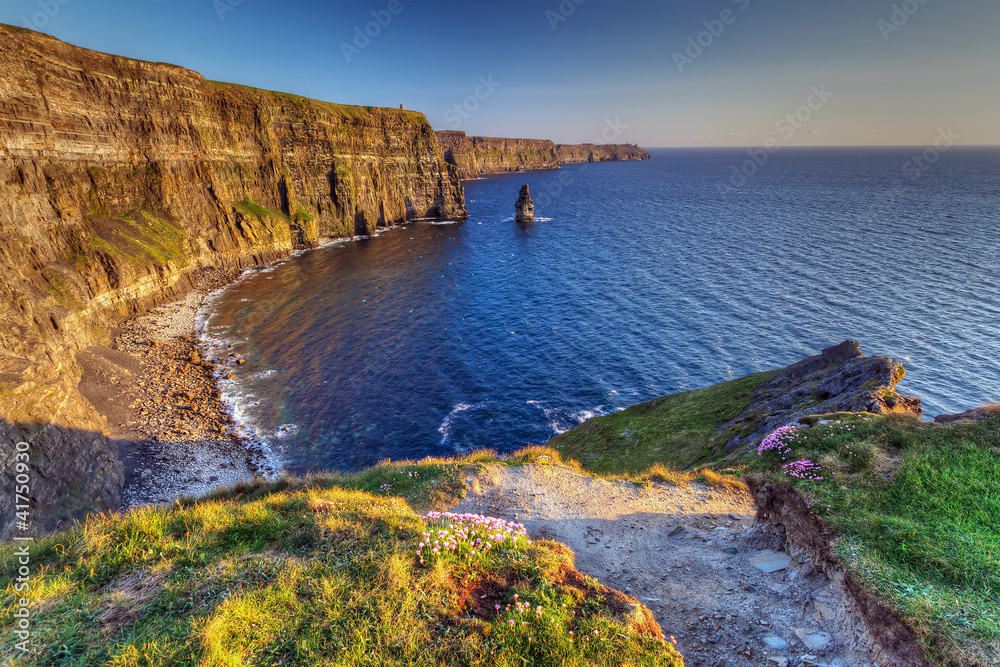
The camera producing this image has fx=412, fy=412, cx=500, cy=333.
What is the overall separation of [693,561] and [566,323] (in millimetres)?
46282

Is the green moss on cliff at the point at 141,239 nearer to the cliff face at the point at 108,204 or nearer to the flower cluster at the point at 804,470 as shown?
the cliff face at the point at 108,204

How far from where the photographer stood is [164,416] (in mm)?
36219

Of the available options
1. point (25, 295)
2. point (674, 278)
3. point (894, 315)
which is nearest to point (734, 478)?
point (25, 295)

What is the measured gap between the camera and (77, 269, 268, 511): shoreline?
1201 inches

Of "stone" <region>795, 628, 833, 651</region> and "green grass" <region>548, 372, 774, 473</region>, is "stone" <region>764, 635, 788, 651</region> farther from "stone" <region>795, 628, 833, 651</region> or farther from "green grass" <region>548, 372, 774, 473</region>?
"green grass" <region>548, 372, 774, 473</region>

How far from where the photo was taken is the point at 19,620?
715 centimetres

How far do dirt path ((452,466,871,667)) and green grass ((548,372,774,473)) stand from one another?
6.90 m

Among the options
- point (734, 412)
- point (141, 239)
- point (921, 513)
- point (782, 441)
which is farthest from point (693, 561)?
point (141, 239)

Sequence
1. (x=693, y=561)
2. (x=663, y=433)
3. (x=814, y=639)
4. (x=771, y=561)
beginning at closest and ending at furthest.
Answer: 1. (x=814, y=639)
2. (x=771, y=561)
3. (x=693, y=561)
4. (x=663, y=433)

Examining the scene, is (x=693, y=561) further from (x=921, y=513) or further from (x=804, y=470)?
(x=921, y=513)

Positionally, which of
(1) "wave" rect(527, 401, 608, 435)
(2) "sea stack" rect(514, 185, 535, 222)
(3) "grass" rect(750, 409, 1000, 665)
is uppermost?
(2) "sea stack" rect(514, 185, 535, 222)

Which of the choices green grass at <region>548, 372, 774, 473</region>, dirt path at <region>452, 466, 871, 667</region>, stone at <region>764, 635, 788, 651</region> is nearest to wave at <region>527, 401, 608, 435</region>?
green grass at <region>548, 372, 774, 473</region>

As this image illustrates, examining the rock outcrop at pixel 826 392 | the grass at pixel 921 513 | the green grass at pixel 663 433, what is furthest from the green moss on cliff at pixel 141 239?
the grass at pixel 921 513

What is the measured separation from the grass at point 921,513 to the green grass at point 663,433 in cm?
947
